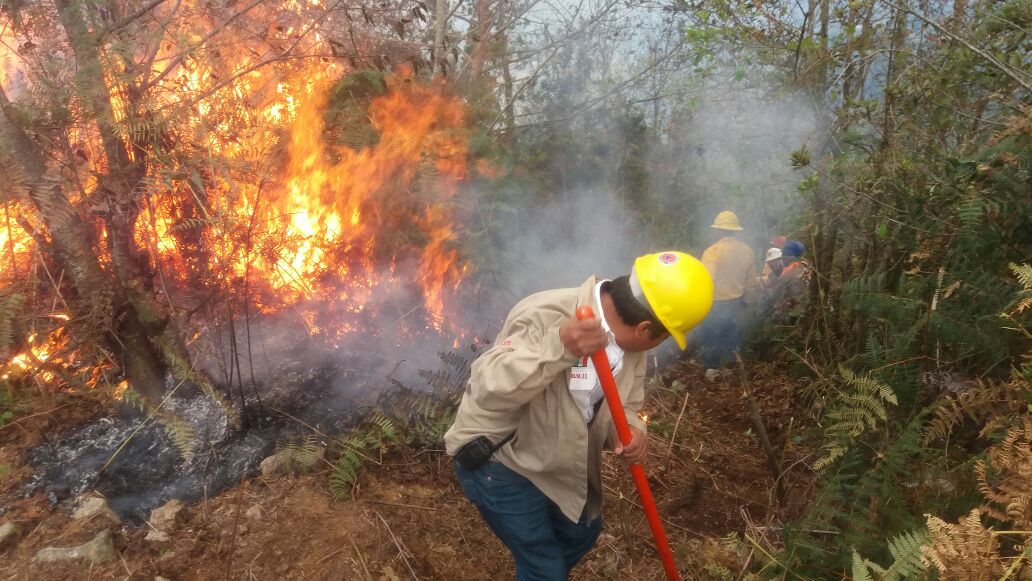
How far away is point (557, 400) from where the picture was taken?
97.3 inches

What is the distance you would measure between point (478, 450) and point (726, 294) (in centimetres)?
460

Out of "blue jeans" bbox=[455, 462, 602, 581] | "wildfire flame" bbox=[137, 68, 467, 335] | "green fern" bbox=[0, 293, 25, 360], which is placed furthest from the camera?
"wildfire flame" bbox=[137, 68, 467, 335]

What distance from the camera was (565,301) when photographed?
2.53m

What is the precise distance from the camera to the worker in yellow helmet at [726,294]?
20.5 feet

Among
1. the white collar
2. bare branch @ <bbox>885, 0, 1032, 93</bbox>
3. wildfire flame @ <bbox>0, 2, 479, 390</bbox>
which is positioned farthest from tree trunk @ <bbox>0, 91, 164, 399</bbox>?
bare branch @ <bbox>885, 0, 1032, 93</bbox>

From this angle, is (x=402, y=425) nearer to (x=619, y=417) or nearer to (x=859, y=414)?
(x=619, y=417)

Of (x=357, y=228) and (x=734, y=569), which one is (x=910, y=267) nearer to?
(x=734, y=569)

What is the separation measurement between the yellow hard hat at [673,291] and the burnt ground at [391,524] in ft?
5.20

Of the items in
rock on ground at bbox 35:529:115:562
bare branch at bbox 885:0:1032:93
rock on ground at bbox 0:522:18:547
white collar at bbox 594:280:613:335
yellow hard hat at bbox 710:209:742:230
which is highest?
bare branch at bbox 885:0:1032:93

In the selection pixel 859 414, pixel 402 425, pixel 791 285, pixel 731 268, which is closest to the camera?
pixel 859 414

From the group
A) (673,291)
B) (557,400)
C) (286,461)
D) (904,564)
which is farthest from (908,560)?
(286,461)

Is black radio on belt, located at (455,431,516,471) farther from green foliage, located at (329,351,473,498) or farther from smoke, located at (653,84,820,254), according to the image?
smoke, located at (653,84,820,254)

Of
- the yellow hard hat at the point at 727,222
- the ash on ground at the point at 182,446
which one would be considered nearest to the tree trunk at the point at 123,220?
the ash on ground at the point at 182,446

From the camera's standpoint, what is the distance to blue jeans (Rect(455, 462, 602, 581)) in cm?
267
